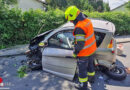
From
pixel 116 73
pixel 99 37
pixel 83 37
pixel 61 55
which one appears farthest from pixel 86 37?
pixel 116 73

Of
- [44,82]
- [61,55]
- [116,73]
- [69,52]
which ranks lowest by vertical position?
[44,82]

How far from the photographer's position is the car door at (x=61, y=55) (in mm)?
2914

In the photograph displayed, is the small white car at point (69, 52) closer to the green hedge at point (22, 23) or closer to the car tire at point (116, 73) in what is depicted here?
the car tire at point (116, 73)

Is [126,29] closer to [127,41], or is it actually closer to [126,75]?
[127,41]

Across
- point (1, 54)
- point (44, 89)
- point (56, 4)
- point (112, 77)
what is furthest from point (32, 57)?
point (56, 4)

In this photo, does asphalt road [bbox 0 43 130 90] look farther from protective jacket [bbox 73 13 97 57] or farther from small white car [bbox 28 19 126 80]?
protective jacket [bbox 73 13 97 57]

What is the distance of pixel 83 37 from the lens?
7.36 feet

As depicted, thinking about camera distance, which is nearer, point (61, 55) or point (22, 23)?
point (61, 55)

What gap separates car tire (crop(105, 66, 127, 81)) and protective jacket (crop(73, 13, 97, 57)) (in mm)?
1271

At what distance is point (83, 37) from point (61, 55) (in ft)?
3.15

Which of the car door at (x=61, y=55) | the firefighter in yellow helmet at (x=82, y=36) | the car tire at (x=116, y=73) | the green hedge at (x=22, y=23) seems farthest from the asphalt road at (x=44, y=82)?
→ the green hedge at (x=22, y=23)

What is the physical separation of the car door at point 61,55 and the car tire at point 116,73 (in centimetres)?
117

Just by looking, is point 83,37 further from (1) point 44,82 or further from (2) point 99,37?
(1) point 44,82

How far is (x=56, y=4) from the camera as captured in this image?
65.2ft
